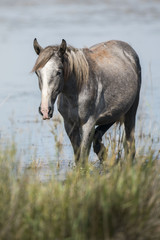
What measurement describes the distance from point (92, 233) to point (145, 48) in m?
14.5

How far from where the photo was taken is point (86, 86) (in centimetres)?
745

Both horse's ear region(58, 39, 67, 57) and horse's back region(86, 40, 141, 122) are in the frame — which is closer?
horse's ear region(58, 39, 67, 57)

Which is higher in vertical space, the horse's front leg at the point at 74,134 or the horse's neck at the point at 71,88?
the horse's neck at the point at 71,88

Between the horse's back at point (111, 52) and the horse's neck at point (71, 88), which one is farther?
the horse's back at point (111, 52)

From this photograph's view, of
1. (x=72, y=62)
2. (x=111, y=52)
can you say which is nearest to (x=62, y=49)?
(x=72, y=62)

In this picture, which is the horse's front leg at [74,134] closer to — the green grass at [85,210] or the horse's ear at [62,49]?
the horse's ear at [62,49]

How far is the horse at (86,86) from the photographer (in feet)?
22.3

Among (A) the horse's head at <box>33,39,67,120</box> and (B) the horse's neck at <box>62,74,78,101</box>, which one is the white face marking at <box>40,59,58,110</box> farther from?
(B) the horse's neck at <box>62,74,78,101</box>

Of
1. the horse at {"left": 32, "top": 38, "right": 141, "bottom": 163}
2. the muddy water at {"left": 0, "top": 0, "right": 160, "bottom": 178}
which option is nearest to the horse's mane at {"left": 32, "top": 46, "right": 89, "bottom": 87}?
the horse at {"left": 32, "top": 38, "right": 141, "bottom": 163}

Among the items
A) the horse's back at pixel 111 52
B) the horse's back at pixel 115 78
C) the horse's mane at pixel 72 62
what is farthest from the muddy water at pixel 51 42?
the horse's mane at pixel 72 62

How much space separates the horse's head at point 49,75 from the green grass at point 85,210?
1.59m

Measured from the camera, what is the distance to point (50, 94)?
22.1 feet

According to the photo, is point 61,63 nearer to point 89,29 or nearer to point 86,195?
point 86,195

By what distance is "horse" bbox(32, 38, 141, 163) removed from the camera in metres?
6.81
